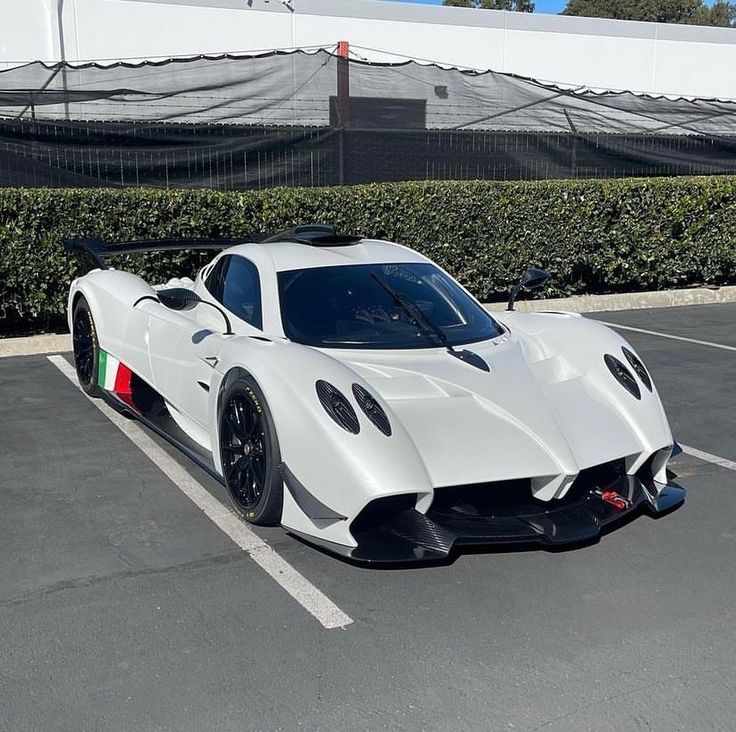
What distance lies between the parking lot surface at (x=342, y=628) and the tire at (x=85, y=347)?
1.53 metres

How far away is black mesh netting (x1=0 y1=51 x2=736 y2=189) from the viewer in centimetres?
900

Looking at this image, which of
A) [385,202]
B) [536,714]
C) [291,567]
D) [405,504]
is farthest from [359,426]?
[385,202]

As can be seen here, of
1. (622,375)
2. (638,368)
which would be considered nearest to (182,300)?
(622,375)

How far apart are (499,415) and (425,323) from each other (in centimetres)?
90

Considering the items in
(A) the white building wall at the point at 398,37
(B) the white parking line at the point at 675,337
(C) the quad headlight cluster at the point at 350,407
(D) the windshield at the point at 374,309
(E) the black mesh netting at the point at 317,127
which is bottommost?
(B) the white parking line at the point at 675,337

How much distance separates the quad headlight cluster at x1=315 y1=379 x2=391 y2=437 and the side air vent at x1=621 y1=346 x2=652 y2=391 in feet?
5.15

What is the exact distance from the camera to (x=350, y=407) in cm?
387

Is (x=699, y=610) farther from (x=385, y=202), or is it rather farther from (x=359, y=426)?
(x=385, y=202)

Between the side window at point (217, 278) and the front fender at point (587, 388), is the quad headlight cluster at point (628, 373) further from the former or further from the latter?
the side window at point (217, 278)

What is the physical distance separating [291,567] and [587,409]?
5.25 feet

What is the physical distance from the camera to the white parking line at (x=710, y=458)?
529 cm

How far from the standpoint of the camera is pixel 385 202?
9961mm

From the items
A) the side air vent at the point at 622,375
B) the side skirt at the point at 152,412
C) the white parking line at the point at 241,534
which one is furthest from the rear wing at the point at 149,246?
the side air vent at the point at 622,375

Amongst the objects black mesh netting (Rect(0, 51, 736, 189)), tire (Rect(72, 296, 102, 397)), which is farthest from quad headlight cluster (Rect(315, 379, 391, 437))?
black mesh netting (Rect(0, 51, 736, 189))
